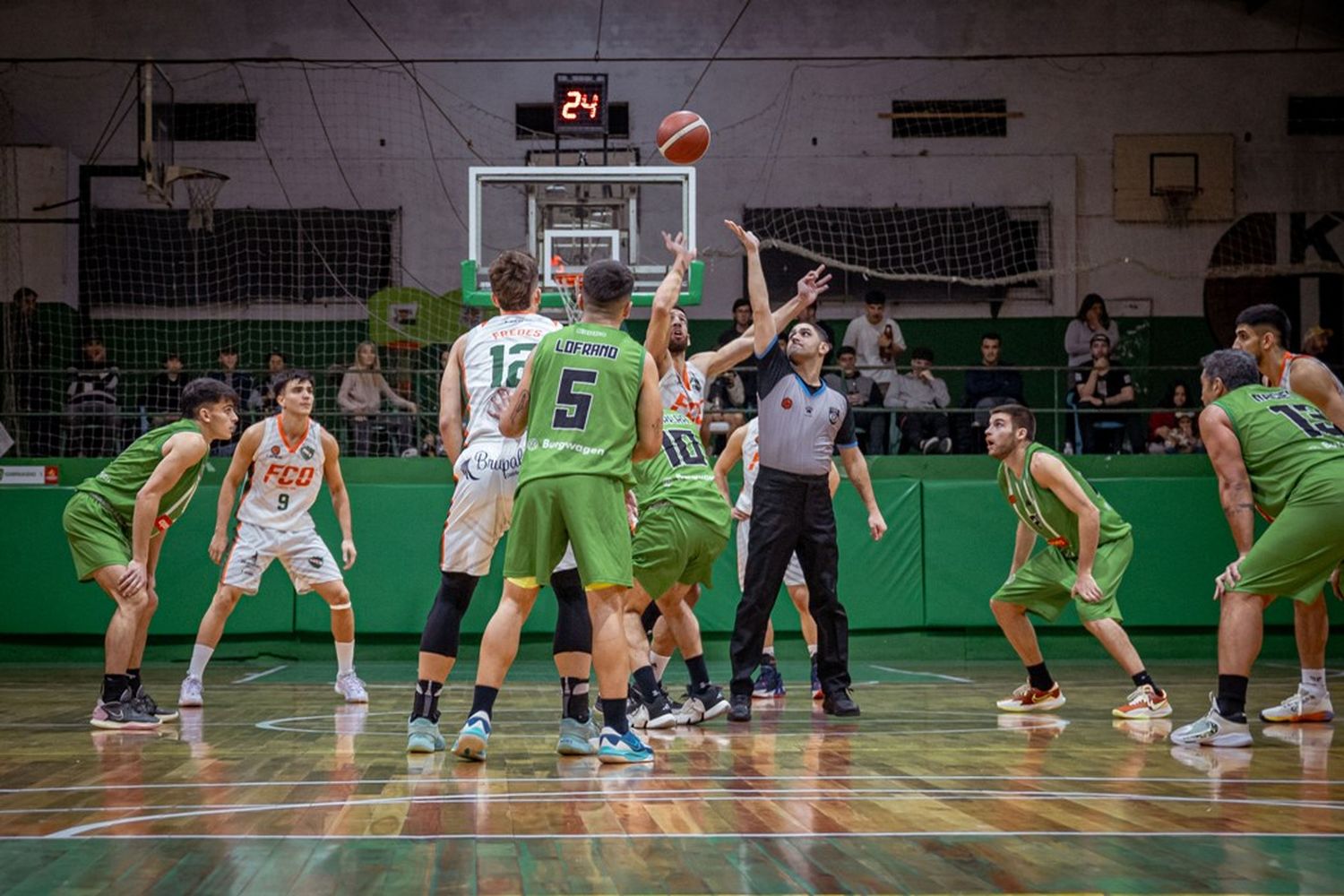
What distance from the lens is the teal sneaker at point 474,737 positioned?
5820 mm

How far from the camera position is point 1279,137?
21453 millimetres

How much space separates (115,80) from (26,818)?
1852cm

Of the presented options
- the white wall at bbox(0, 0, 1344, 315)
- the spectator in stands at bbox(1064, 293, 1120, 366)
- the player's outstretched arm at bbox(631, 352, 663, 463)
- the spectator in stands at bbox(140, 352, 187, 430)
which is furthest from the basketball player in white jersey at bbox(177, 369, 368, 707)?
the white wall at bbox(0, 0, 1344, 315)

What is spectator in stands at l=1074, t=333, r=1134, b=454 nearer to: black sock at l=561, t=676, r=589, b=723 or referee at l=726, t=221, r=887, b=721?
referee at l=726, t=221, r=887, b=721

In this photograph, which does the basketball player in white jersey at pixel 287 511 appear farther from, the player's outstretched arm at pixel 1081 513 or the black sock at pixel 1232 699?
the black sock at pixel 1232 699

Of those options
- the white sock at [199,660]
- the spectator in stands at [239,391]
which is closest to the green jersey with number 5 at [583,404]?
the white sock at [199,660]

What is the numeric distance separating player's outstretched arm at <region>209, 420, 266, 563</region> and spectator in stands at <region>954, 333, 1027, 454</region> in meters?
7.96

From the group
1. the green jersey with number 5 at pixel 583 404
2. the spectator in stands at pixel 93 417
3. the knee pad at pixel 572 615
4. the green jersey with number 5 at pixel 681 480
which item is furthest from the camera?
the spectator in stands at pixel 93 417

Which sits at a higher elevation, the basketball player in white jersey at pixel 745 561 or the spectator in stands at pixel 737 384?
the spectator in stands at pixel 737 384

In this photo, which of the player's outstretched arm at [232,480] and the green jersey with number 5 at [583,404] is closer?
the green jersey with number 5 at [583,404]

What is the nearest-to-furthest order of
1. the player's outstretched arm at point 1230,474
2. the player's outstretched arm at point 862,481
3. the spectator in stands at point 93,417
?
the player's outstretched arm at point 1230,474, the player's outstretched arm at point 862,481, the spectator in stands at point 93,417

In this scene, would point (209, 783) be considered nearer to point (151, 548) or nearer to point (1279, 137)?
point (151, 548)

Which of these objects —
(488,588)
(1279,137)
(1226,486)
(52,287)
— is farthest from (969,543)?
(52,287)

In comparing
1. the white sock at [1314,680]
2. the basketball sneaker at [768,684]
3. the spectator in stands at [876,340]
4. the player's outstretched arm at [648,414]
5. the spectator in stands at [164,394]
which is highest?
the spectator in stands at [876,340]
